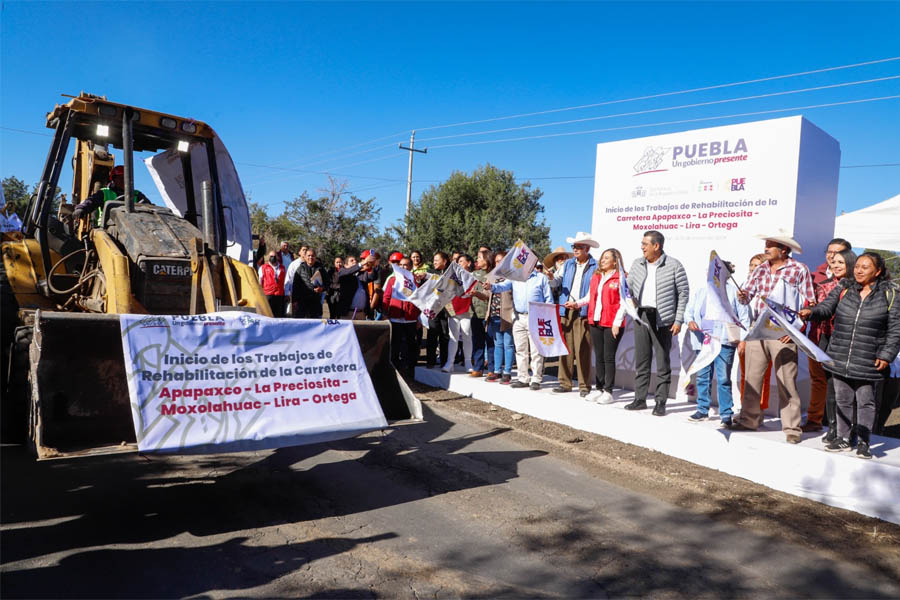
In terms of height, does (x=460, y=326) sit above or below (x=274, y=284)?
below

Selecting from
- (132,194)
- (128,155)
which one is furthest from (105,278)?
(128,155)

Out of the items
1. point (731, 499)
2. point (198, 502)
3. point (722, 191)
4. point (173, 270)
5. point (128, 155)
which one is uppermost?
point (722, 191)

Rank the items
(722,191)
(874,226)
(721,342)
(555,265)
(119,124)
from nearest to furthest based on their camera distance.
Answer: (119,124) → (721,342) → (722,191) → (555,265) → (874,226)

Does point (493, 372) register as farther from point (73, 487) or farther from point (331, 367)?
point (73, 487)

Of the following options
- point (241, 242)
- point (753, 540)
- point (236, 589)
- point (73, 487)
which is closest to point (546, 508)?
point (753, 540)

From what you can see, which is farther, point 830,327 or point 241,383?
point 830,327

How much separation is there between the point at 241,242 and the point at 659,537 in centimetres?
511

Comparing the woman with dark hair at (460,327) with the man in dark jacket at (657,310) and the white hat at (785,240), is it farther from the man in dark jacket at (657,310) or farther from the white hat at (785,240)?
the white hat at (785,240)

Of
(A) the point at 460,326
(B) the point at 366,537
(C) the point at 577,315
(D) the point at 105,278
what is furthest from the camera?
(A) the point at 460,326

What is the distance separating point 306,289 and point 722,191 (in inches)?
288

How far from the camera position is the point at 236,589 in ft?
11.5

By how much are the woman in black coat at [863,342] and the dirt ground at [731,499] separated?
2.52 feet

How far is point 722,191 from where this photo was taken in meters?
8.36

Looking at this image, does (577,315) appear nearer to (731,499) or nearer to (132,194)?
(731,499)
